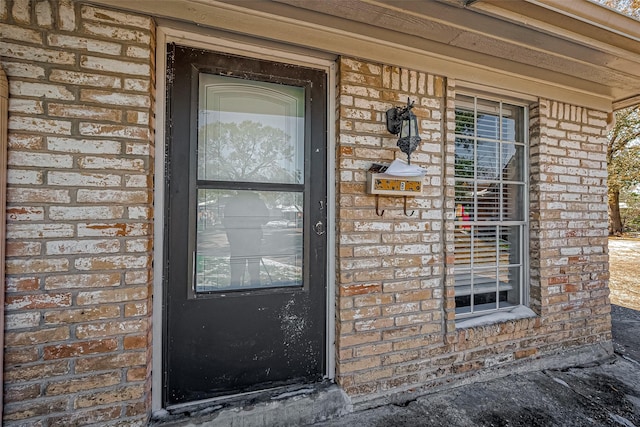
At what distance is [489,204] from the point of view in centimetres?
255

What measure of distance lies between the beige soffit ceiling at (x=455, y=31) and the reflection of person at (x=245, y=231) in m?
0.96

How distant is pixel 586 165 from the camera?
2760 millimetres

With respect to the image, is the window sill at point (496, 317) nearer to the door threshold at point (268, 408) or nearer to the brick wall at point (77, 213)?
the door threshold at point (268, 408)

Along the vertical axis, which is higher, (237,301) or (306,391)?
(237,301)

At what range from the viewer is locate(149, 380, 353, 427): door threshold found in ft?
5.51

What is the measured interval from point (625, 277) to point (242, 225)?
788 centimetres

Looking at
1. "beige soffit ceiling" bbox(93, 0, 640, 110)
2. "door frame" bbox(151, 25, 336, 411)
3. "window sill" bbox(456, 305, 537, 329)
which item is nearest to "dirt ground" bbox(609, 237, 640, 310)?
"window sill" bbox(456, 305, 537, 329)

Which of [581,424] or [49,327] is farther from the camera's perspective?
[581,424]

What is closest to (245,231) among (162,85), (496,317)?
(162,85)

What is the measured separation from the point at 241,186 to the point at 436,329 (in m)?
1.64

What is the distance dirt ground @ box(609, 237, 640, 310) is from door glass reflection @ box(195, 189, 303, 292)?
16.7ft

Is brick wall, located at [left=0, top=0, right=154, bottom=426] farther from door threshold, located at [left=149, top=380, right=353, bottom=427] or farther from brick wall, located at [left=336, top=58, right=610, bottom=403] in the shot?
brick wall, located at [left=336, top=58, right=610, bottom=403]

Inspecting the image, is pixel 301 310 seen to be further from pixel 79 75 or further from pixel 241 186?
pixel 79 75

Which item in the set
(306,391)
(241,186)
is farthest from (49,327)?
(306,391)
